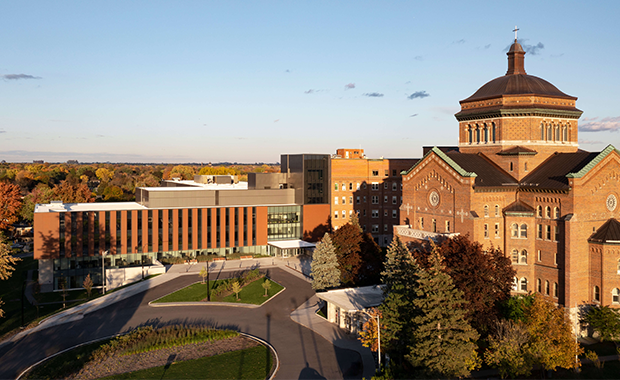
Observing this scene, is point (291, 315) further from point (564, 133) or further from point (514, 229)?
point (564, 133)

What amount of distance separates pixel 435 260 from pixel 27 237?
91.0 metres

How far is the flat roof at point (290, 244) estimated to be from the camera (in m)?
70.2

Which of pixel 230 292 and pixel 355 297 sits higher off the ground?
pixel 355 297

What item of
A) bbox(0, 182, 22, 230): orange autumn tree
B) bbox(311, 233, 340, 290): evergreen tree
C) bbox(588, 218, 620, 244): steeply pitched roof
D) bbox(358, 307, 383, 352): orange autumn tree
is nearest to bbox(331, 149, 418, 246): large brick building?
bbox(311, 233, 340, 290): evergreen tree

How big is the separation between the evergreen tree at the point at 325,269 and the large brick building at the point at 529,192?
8317mm

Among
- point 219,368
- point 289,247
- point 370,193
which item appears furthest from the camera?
point 370,193

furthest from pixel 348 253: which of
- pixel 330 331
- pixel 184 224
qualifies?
pixel 184 224

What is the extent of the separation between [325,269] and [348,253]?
424 centimetres

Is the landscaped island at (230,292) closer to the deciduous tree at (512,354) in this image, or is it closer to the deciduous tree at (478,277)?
the deciduous tree at (478,277)

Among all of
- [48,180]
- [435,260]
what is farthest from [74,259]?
[48,180]

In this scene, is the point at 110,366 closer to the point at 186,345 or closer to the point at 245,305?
the point at 186,345

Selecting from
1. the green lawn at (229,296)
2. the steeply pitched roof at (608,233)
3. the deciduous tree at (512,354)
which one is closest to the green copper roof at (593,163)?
the steeply pitched roof at (608,233)

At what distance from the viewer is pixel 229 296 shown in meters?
51.0

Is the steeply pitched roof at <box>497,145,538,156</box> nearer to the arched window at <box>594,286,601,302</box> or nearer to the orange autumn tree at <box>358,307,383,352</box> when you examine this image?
the arched window at <box>594,286,601,302</box>
